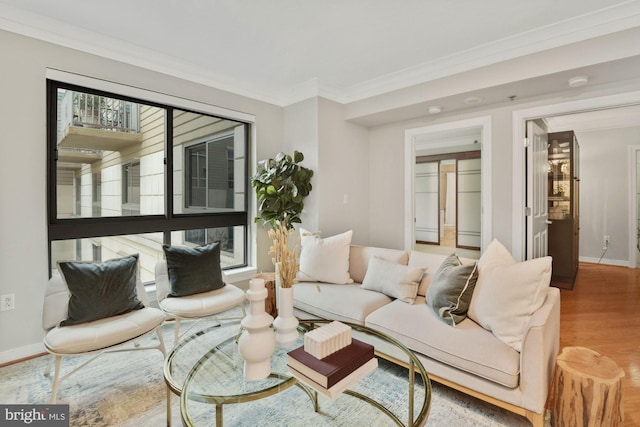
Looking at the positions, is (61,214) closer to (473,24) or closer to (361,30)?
(361,30)

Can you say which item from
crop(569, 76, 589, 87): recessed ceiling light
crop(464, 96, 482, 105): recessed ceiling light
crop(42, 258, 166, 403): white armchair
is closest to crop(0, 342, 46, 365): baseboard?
crop(42, 258, 166, 403): white armchair

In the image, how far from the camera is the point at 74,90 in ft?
8.63

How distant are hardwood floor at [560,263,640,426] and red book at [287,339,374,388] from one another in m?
1.63

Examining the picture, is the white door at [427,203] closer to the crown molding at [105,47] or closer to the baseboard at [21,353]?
the crown molding at [105,47]

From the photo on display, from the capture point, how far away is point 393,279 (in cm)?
251

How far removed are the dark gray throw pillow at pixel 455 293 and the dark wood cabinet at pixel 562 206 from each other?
3112 mm

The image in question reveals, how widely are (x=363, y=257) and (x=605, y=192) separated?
5.32m

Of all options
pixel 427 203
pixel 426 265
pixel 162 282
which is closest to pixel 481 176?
pixel 426 265

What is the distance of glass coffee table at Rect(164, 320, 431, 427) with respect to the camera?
4.62 ft

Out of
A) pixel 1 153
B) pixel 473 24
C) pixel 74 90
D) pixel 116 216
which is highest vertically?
pixel 473 24

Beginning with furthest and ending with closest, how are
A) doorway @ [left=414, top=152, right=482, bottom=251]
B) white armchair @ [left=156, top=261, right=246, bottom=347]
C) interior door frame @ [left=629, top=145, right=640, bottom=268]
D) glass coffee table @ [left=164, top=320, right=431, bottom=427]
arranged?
doorway @ [left=414, top=152, right=482, bottom=251], interior door frame @ [left=629, top=145, right=640, bottom=268], white armchair @ [left=156, top=261, right=246, bottom=347], glass coffee table @ [left=164, top=320, right=431, bottom=427]

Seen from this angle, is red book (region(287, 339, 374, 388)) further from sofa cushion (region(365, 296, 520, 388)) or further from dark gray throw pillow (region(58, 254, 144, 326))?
dark gray throw pillow (region(58, 254, 144, 326))

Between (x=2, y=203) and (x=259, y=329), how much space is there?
7.43ft

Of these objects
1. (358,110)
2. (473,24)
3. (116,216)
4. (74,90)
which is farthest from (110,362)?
(473,24)
